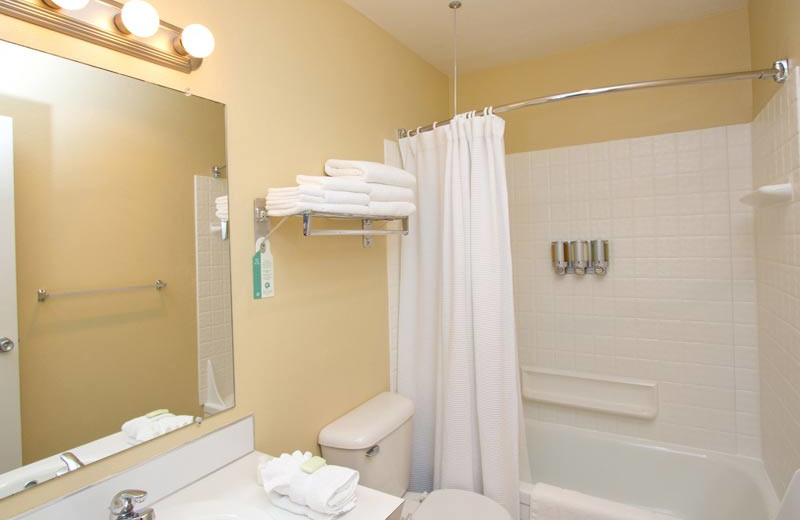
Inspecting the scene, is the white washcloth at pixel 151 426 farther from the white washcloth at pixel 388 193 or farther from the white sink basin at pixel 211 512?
the white washcloth at pixel 388 193

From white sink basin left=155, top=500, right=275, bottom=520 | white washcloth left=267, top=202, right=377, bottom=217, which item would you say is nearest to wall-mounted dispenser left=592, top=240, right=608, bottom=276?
white washcloth left=267, top=202, right=377, bottom=217

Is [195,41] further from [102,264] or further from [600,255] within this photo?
[600,255]

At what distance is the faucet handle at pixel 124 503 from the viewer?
91 cm

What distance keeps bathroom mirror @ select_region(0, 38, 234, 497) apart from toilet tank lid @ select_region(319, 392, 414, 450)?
1.51ft

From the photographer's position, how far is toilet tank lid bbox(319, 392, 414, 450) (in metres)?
1.60

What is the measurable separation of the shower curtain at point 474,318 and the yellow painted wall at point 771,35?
0.95 meters

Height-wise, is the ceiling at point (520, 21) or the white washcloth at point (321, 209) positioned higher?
the ceiling at point (520, 21)

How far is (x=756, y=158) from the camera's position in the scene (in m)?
1.94

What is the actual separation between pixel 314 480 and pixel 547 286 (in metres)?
1.80

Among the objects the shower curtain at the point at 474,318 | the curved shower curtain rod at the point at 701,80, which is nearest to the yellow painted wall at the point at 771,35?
the curved shower curtain rod at the point at 701,80

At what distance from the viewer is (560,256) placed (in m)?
2.41

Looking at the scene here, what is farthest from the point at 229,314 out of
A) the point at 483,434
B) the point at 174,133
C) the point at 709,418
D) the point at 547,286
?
the point at 709,418

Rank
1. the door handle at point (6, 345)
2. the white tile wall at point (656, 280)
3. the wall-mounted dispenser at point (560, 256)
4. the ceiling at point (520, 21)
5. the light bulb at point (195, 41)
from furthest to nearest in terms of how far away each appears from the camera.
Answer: the wall-mounted dispenser at point (560, 256), the white tile wall at point (656, 280), the ceiling at point (520, 21), the light bulb at point (195, 41), the door handle at point (6, 345)

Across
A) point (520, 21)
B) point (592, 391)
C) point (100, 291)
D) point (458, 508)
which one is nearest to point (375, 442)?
point (458, 508)
